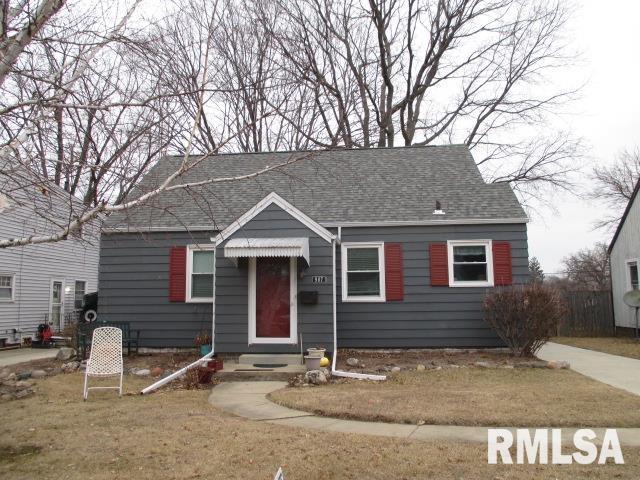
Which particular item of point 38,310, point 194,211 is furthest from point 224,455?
point 38,310

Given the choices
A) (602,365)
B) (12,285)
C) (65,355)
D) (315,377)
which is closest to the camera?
(315,377)

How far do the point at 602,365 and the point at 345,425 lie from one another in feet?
23.7

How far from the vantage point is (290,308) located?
10.9 meters

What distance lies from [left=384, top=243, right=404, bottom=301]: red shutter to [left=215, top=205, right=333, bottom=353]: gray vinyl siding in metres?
1.96

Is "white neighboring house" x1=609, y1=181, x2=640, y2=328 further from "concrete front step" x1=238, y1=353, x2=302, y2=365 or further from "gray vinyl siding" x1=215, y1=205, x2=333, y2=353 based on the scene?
"concrete front step" x1=238, y1=353, x2=302, y2=365

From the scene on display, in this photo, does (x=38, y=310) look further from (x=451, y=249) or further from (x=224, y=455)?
(x=224, y=455)

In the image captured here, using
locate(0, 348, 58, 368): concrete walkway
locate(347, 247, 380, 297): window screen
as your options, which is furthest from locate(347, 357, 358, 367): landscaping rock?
locate(0, 348, 58, 368): concrete walkway

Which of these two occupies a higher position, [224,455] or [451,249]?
[451,249]

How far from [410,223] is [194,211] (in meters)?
5.44

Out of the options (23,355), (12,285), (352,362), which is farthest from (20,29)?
(12,285)

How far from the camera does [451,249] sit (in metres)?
12.3

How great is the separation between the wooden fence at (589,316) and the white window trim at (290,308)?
1250 cm

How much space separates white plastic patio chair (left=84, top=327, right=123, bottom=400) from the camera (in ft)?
26.0

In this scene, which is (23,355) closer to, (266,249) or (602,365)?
(266,249)
